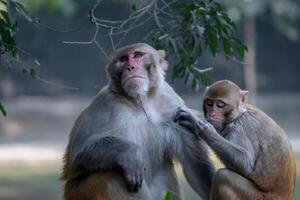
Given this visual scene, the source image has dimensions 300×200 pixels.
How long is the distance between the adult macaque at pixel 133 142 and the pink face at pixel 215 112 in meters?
0.23

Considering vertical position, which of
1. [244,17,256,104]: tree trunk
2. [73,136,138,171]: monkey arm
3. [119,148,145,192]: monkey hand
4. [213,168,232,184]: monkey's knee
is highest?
[244,17,256,104]: tree trunk

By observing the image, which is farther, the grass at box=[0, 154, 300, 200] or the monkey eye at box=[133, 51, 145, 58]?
the grass at box=[0, 154, 300, 200]

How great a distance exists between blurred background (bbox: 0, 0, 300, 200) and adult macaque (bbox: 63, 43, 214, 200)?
19.5 m

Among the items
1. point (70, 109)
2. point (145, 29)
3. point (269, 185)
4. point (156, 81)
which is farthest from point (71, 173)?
point (70, 109)

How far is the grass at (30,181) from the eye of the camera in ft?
72.9

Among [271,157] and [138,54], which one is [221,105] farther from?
[138,54]

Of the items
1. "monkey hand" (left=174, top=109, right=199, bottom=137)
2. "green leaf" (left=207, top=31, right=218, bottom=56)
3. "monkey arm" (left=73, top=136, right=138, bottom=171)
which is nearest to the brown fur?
"monkey hand" (left=174, top=109, right=199, bottom=137)

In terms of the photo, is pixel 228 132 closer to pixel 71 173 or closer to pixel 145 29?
pixel 71 173

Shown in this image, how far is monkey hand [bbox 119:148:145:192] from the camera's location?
8297 mm

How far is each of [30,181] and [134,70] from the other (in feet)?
52.1

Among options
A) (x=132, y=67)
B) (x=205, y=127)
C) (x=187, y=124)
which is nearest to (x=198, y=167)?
(x=187, y=124)

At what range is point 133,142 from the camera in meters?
8.56

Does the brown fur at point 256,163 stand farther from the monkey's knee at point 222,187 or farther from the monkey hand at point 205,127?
the monkey hand at point 205,127

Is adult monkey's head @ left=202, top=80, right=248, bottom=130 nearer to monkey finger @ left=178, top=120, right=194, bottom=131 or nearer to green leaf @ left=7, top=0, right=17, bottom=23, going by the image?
monkey finger @ left=178, top=120, right=194, bottom=131
